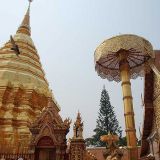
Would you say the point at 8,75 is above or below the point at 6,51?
below

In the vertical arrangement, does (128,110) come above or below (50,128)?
above

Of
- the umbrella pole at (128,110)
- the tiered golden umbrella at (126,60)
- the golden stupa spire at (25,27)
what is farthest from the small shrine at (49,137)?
the golden stupa spire at (25,27)

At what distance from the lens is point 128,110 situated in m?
9.95

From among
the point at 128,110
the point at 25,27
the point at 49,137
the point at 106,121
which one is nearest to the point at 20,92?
the point at 49,137

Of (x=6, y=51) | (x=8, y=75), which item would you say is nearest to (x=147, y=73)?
(x=8, y=75)

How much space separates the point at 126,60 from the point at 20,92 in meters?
8.62

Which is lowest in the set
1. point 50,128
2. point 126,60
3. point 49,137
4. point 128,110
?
point 49,137

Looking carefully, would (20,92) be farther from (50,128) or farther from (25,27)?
(25,27)

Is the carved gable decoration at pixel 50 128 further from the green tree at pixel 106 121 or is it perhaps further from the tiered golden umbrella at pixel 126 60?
the green tree at pixel 106 121

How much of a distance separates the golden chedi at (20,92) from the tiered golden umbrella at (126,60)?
5.94 meters

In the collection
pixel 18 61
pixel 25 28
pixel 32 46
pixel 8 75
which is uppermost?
pixel 25 28

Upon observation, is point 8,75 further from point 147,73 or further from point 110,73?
point 147,73

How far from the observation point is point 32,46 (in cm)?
2262

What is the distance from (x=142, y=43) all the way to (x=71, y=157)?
19.8 ft
